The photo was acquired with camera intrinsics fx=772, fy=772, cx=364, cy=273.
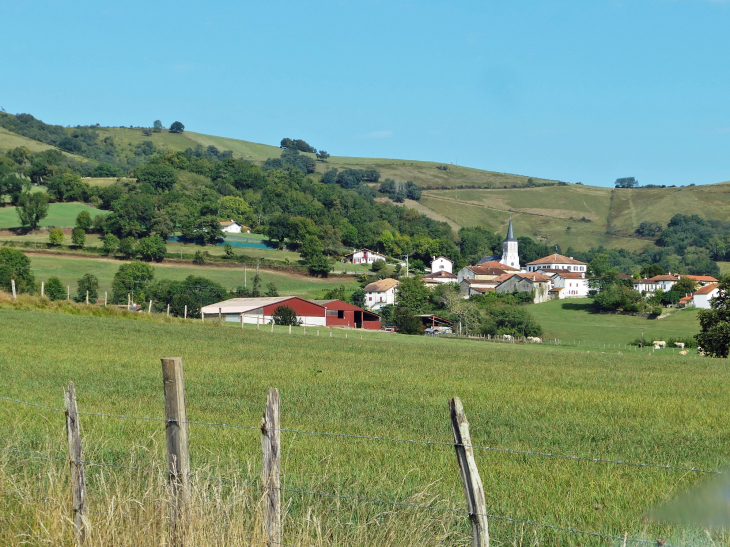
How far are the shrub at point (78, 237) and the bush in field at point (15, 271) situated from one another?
80.5 ft

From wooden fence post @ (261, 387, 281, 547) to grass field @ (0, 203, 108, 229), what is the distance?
5346 inches

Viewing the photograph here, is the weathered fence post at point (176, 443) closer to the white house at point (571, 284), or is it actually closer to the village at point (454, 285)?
the village at point (454, 285)

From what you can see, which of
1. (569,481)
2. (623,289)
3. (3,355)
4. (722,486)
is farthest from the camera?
(623,289)

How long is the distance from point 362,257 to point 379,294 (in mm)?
37617

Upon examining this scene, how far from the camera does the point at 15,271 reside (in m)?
91.1

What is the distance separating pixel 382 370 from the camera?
26.6 m

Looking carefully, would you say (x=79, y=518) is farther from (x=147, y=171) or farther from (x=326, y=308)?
(x=147, y=171)

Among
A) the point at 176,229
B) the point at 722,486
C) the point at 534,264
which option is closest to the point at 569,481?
the point at 722,486

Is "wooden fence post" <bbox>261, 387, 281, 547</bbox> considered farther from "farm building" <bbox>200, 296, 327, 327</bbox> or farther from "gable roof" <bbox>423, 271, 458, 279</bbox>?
"gable roof" <bbox>423, 271, 458, 279</bbox>

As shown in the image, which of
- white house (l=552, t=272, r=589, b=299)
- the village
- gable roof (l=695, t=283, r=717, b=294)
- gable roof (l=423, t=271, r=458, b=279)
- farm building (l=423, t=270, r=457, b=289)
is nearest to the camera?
the village

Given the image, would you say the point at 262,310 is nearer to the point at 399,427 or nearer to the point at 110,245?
the point at 110,245

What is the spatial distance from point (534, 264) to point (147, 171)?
91.8 m

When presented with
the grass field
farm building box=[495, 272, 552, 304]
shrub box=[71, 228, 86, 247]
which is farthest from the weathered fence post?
the grass field

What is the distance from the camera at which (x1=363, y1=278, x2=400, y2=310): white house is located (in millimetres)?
117863
